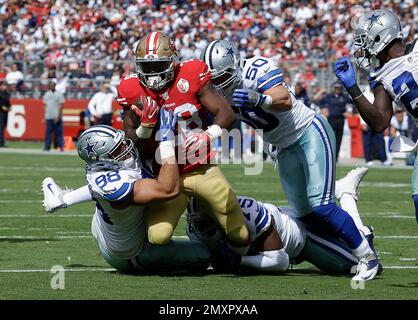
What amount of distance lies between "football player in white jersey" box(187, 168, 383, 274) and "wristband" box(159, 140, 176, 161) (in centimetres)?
53

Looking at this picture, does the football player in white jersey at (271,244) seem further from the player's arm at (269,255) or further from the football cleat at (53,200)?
the football cleat at (53,200)

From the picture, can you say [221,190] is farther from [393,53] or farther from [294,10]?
[294,10]

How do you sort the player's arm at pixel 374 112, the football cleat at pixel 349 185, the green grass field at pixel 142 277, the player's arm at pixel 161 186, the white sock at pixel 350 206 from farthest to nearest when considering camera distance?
the football cleat at pixel 349 185 → the white sock at pixel 350 206 → the player's arm at pixel 161 186 → the player's arm at pixel 374 112 → the green grass field at pixel 142 277

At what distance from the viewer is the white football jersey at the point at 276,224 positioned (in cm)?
689

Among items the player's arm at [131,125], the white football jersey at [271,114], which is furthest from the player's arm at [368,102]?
the player's arm at [131,125]

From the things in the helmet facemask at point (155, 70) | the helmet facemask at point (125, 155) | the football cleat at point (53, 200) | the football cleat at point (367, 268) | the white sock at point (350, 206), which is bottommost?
the football cleat at point (367, 268)

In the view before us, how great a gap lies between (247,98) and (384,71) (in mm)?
878

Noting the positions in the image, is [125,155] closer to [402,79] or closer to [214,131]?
[214,131]

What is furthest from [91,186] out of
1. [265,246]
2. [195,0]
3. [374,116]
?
[195,0]

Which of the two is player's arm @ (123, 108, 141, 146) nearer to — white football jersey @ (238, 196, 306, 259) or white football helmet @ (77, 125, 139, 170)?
white football helmet @ (77, 125, 139, 170)

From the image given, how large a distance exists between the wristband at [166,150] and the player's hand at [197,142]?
17 cm

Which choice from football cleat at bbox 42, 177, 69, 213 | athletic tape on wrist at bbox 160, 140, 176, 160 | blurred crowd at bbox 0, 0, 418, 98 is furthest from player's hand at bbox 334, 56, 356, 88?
blurred crowd at bbox 0, 0, 418, 98

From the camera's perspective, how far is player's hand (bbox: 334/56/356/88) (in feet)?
20.5

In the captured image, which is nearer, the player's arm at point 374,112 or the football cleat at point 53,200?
the player's arm at point 374,112
